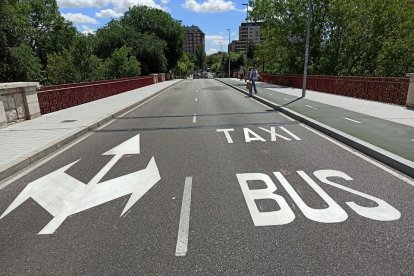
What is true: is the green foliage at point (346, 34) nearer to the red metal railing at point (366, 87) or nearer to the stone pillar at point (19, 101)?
the red metal railing at point (366, 87)

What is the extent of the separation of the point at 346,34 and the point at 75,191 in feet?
118

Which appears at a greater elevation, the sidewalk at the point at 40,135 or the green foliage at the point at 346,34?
the green foliage at the point at 346,34

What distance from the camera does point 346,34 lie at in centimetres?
3500

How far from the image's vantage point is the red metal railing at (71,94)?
46.5ft

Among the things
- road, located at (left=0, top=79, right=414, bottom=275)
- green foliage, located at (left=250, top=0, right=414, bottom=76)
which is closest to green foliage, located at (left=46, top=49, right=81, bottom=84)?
green foliage, located at (left=250, top=0, right=414, bottom=76)

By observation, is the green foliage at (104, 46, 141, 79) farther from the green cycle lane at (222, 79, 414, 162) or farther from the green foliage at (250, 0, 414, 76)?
the green cycle lane at (222, 79, 414, 162)

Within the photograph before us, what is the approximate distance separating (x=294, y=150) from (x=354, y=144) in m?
1.43

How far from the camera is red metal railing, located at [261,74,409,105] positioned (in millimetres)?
14453

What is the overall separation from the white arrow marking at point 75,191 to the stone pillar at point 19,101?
613cm

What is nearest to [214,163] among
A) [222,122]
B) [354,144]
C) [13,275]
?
[354,144]

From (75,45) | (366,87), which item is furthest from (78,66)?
(366,87)

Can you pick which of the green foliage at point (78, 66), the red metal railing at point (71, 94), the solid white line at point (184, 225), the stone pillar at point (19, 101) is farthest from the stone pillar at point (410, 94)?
the green foliage at point (78, 66)

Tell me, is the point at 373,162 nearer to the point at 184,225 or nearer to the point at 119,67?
the point at 184,225

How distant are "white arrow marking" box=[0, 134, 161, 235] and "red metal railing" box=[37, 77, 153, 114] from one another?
888 cm
